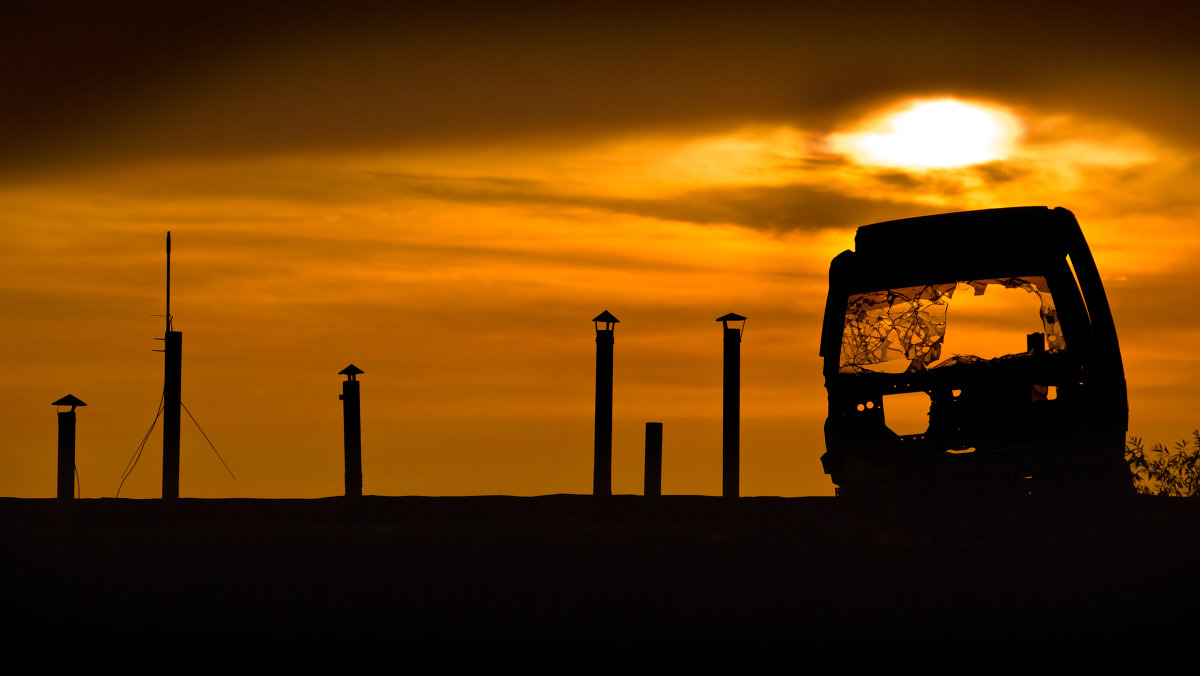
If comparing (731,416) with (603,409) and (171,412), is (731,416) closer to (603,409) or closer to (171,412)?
(603,409)

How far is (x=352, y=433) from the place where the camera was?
21.6m

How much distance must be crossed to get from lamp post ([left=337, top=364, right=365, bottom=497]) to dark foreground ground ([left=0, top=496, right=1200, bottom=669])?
1.31m

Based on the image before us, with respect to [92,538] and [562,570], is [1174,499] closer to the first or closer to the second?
[562,570]

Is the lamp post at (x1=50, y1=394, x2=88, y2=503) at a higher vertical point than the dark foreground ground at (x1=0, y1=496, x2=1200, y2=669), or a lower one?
higher

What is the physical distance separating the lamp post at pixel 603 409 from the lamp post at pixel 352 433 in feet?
11.2

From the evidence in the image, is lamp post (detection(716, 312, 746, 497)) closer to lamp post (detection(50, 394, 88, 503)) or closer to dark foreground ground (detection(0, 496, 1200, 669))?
dark foreground ground (detection(0, 496, 1200, 669))

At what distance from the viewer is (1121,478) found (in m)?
12.3

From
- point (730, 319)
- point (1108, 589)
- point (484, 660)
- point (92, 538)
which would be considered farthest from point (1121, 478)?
point (92, 538)

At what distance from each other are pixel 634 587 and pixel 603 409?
9223 mm

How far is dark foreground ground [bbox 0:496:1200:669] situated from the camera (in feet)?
30.1

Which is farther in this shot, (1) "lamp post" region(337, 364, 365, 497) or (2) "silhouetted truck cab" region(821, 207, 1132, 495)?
(1) "lamp post" region(337, 364, 365, 497)

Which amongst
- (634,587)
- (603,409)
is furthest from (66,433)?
(634,587)

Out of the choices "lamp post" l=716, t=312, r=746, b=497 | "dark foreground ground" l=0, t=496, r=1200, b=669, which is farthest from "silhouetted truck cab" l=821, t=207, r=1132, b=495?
"lamp post" l=716, t=312, r=746, b=497

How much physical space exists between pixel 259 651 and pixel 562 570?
561cm
